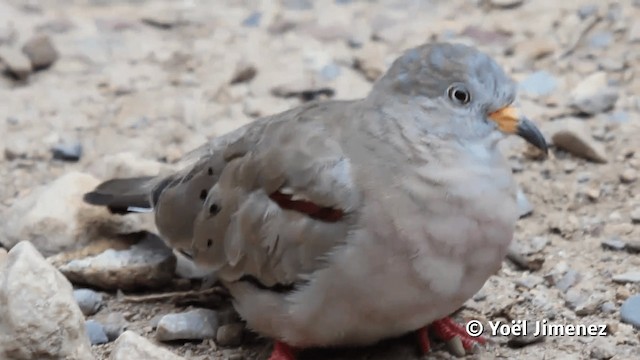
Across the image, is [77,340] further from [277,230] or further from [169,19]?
[169,19]

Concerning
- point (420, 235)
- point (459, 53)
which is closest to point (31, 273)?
point (420, 235)

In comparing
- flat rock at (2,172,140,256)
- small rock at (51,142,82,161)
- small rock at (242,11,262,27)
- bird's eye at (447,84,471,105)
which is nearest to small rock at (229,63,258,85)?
small rock at (242,11,262,27)

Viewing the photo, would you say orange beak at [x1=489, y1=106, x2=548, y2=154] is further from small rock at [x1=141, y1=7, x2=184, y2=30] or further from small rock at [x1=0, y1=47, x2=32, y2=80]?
small rock at [x1=141, y1=7, x2=184, y2=30]

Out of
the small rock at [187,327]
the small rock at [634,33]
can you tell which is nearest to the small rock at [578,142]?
the small rock at [634,33]

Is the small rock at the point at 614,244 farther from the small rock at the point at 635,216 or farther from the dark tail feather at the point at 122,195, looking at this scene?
the dark tail feather at the point at 122,195

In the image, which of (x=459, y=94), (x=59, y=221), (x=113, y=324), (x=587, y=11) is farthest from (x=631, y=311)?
(x=587, y=11)

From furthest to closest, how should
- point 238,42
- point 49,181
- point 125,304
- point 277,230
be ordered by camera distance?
point 238,42, point 49,181, point 125,304, point 277,230

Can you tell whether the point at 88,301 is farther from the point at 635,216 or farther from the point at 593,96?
the point at 593,96
